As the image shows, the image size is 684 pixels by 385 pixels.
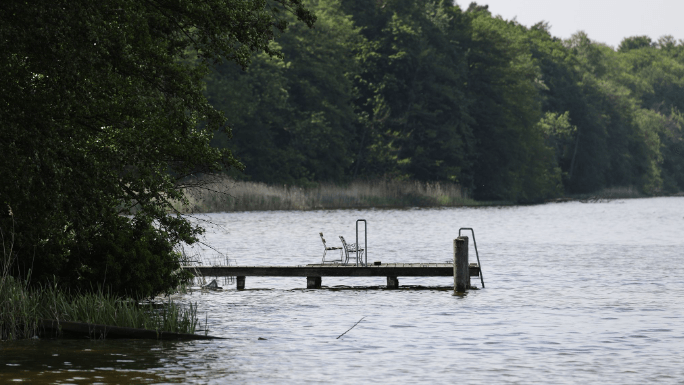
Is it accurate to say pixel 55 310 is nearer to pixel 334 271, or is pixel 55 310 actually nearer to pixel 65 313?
pixel 65 313

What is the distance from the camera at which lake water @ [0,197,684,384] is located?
1398 cm

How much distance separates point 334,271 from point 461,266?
3.02 meters

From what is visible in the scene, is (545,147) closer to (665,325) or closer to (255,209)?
(255,209)

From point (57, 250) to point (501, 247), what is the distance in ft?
85.1

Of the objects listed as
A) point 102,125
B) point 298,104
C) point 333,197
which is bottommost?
point 102,125

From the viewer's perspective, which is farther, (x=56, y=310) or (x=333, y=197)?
(x=333, y=197)

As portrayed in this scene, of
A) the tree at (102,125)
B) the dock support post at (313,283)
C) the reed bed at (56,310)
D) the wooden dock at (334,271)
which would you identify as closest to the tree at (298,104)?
the dock support post at (313,283)

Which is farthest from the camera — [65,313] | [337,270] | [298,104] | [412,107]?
[412,107]

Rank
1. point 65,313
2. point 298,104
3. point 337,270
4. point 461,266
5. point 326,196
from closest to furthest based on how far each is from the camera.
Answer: point 65,313 → point 461,266 → point 337,270 → point 326,196 → point 298,104

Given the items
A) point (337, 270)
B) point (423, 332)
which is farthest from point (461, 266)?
point (423, 332)

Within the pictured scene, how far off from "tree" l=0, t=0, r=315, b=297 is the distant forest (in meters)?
57.4

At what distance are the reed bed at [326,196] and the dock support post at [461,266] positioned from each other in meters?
28.4

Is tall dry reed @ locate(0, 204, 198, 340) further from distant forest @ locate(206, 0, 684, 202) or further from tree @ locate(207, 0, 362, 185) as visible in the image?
distant forest @ locate(206, 0, 684, 202)

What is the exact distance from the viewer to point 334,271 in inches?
969
